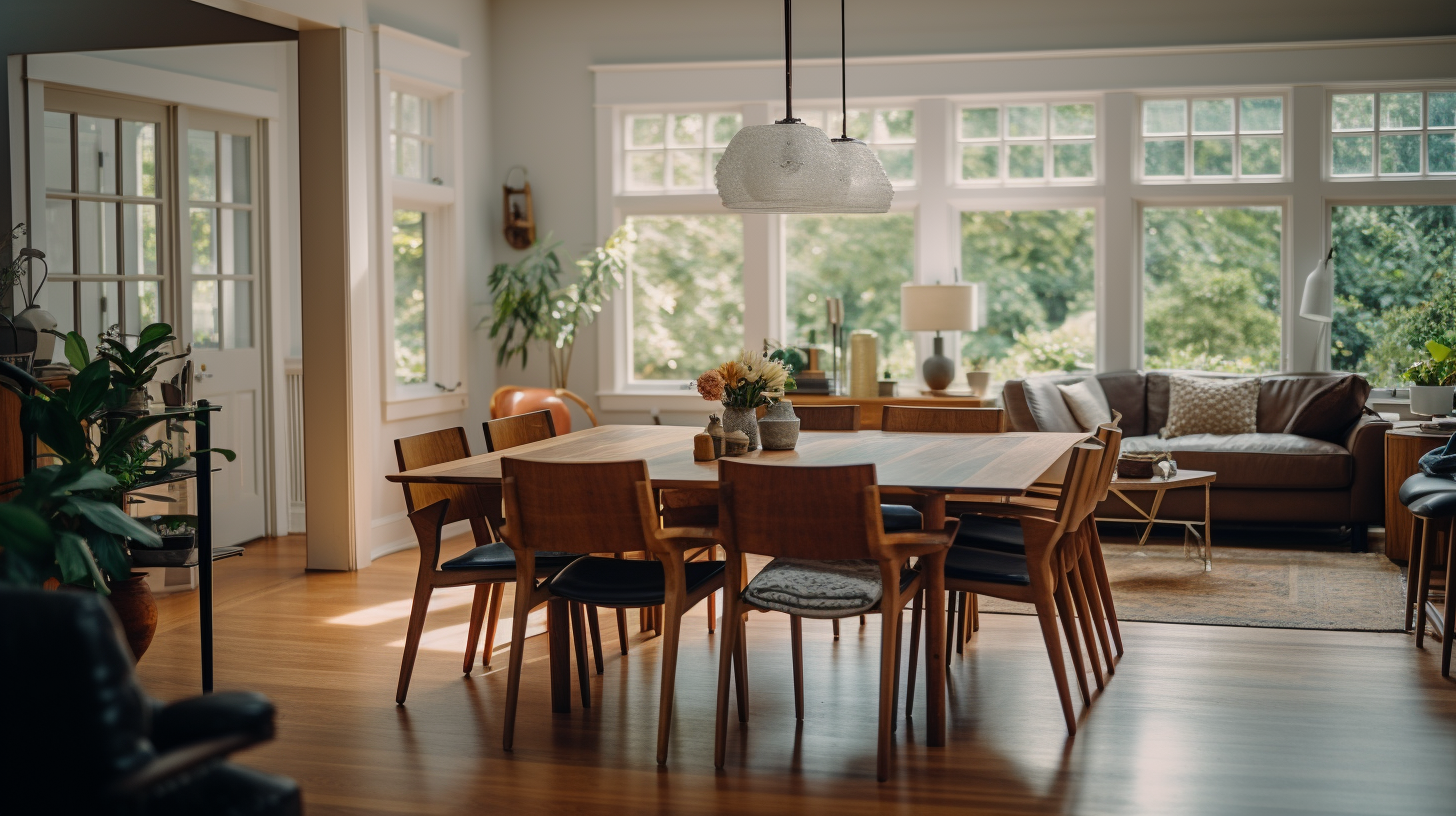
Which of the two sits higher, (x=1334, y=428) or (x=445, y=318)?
(x=445, y=318)

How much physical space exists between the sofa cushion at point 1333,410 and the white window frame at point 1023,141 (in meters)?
1.84

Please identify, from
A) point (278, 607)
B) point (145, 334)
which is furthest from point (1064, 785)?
point (278, 607)

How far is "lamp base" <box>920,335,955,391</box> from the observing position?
7.94 m

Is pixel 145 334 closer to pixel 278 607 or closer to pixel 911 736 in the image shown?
pixel 278 607

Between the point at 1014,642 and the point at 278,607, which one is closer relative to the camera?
the point at 1014,642

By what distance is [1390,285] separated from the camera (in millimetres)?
7926

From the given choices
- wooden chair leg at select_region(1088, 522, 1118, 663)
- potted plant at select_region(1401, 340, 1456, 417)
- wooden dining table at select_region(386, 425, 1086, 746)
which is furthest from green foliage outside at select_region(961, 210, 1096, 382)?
wooden chair leg at select_region(1088, 522, 1118, 663)

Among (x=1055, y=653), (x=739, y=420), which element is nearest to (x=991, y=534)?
(x=1055, y=653)

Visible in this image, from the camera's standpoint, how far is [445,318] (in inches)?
312

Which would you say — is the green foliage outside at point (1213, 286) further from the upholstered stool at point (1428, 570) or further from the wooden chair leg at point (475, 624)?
the wooden chair leg at point (475, 624)

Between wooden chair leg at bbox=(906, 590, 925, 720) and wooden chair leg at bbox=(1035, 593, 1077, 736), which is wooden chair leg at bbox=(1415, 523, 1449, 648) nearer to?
wooden chair leg at bbox=(1035, 593, 1077, 736)

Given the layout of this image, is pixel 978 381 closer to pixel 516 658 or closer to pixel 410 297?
pixel 410 297

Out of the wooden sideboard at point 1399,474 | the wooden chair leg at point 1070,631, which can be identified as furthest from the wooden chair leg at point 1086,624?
the wooden sideboard at point 1399,474

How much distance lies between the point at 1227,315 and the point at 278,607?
5.84 metres
